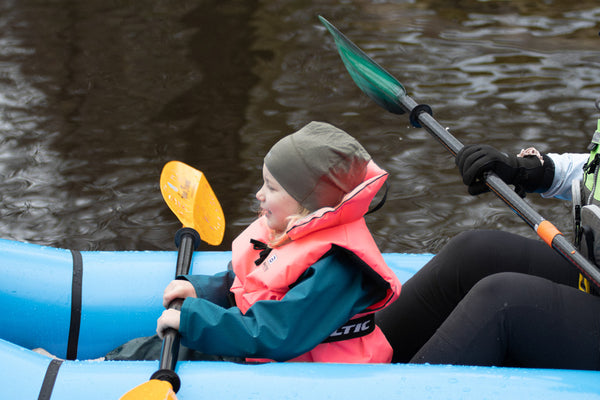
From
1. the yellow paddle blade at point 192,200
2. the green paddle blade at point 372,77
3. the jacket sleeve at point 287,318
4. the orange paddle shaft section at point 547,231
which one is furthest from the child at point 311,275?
the green paddle blade at point 372,77

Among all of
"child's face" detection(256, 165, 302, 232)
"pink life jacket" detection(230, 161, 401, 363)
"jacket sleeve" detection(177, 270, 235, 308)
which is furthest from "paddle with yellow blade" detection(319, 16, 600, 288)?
"jacket sleeve" detection(177, 270, 235, 308)

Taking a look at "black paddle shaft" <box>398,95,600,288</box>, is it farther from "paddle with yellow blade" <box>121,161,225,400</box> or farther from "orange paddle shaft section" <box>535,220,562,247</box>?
"paddle with yellow blade" <box>121,161,225,400</box>

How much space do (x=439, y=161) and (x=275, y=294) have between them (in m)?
2.40

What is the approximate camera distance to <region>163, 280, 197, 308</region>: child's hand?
151 cm

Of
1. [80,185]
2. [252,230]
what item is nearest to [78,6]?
[80,185]

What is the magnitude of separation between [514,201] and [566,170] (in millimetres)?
280

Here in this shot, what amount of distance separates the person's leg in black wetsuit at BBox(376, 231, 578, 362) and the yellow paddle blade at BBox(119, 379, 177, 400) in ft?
1.81

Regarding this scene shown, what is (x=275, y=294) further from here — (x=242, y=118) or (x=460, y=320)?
(x=242, y=118)

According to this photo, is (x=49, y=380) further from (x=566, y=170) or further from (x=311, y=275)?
(x=566, y=170)

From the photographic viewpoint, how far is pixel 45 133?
3.95 meters

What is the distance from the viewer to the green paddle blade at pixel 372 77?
2.07m

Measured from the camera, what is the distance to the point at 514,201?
5.25 ft

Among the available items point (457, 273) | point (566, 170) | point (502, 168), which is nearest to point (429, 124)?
point (502, 168)

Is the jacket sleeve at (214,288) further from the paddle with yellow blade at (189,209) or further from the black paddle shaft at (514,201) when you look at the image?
the black paddle shaft at (514,201)
